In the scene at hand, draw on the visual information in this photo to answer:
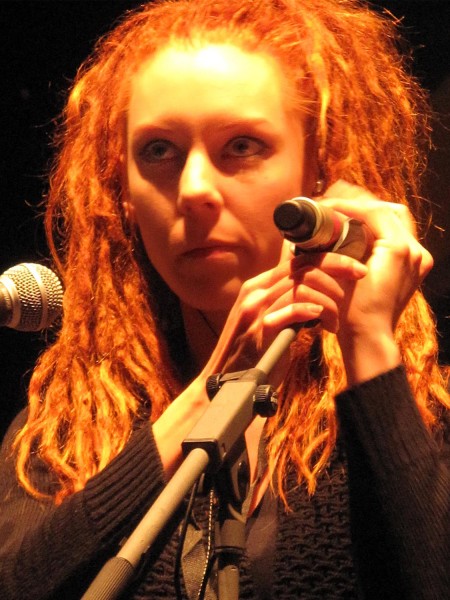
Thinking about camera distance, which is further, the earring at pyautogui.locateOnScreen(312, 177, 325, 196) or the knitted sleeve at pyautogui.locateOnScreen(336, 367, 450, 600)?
the earring at pyautogui.locateOnScreen(312, 177, 325, 196)

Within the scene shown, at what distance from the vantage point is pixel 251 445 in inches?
52.7

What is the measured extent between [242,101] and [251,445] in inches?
19.2

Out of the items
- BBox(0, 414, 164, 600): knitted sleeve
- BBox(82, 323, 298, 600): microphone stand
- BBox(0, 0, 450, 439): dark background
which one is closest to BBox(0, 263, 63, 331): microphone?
BBox(0, 414, 164, 600): knitted sleeve

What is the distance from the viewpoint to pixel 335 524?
1181 mm

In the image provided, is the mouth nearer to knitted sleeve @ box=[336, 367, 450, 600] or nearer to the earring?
the earring

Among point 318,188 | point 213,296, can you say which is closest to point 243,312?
point 213,296

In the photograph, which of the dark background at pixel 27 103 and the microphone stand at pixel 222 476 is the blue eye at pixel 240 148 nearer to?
the microphone stand at pixel 222 476

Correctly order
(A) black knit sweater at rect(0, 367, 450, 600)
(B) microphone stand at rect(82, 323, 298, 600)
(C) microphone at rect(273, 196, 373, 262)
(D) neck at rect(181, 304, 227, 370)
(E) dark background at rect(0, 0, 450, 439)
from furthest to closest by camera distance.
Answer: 1. (E) dark background at rect(0, 0, 450, 439)
2. (D) neck at rect(181, 304, 227, 370)
3. (A) black knit sweater at rect(0, 367, 450, 600)
4. (C) microphone at rect(273, 196, 373, 262)
5. (B) microphone stand at rect(82, 323, 298, 600)

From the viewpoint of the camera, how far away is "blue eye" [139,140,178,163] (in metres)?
1.37

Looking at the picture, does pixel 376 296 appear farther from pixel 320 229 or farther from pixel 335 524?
pixel 335 524

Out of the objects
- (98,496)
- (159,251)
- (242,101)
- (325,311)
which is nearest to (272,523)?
(98,496)

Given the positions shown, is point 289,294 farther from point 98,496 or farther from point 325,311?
point 98,496

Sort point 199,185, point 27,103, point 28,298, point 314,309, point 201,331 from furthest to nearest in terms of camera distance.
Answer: point 27,103
point 201,331
point 199,185
point 28,298
point 314,309

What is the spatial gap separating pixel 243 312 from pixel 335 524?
1.01 ft
